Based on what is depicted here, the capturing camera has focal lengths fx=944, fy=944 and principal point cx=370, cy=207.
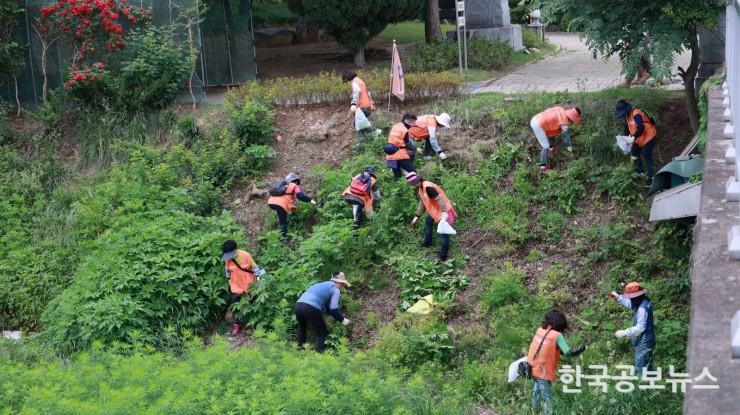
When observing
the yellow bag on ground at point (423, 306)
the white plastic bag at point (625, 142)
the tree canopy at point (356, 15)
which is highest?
the tree canopy at point (356, 15)

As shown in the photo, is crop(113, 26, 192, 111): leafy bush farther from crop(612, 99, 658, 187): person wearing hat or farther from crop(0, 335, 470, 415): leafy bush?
crop(612, 99, 658, 187): person wearing hat

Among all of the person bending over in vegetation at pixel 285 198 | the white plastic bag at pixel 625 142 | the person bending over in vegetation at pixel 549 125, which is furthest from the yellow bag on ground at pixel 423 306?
the white plastic bag at pixel 625 142

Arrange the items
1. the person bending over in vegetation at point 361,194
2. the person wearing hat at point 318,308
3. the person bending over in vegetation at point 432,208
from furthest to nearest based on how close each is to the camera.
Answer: the person bending over in vegetation at point 361,194 < the person bending over in vegetation at point 432,208 < the person wearing hat at point 318,308

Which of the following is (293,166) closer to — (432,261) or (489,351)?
(432,261)

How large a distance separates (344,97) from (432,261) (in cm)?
522

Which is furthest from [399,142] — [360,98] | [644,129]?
[644,129]

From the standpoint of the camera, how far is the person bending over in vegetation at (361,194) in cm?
1370

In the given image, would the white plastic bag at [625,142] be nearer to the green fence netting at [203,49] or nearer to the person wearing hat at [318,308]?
the person wearing hat at [318,308]

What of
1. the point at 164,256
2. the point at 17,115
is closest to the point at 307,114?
the point at 164,256

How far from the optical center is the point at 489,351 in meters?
11.3

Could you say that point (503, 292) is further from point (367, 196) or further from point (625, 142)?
point (625, 142)

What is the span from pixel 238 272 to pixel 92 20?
308 inches

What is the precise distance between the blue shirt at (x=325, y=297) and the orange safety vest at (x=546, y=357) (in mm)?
Result: 2913

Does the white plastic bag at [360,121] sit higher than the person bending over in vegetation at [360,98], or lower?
lower
